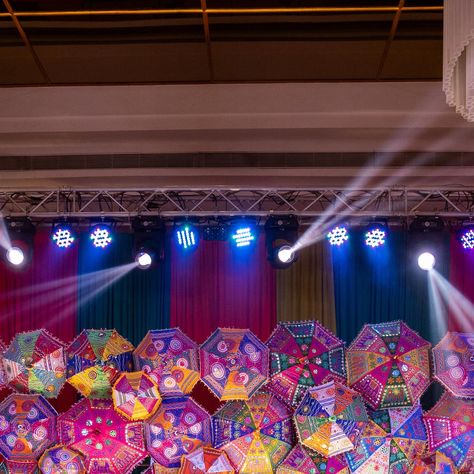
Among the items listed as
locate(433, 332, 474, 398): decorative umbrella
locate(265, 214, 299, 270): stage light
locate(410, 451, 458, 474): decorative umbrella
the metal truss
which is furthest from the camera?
locate(265, 214, 299, 270): stage light

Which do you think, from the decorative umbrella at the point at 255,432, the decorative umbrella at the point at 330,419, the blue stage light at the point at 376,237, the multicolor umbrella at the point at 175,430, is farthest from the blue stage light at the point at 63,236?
the blue stage light at the point at 376,237

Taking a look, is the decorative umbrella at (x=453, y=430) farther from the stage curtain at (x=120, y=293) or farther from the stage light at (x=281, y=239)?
the stage curtain at (x=120, y=293)

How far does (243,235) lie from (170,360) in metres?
1.62

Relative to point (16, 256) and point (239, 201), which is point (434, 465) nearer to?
point (239, 201)

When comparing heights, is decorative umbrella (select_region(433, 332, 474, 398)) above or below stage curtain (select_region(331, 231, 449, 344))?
below

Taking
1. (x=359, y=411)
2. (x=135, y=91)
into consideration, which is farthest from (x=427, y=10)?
(x=359, y=411)

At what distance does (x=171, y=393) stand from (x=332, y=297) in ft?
7.77

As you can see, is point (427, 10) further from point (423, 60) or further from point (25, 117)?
point (25, 117)

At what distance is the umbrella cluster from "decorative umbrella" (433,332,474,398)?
11mm

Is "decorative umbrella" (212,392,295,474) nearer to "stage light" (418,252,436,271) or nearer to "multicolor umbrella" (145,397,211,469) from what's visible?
"multicolor umbrella" (145,397,211,469)

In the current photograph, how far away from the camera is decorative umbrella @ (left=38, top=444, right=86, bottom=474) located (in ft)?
26.0

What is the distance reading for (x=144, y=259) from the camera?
8320 millimetres

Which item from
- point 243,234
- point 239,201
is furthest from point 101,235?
point 239,201

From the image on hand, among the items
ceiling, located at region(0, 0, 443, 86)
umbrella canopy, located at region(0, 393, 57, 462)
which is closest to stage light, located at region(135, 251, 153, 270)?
umbrella canopy, located at region(0, 393, 57, 462)
